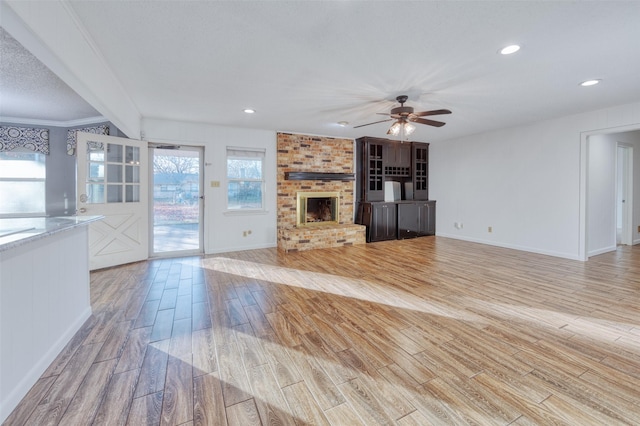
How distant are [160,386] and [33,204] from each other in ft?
18.0

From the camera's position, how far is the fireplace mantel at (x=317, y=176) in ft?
19.0

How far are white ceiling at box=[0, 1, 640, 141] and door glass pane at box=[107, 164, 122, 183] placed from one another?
3.41 ft

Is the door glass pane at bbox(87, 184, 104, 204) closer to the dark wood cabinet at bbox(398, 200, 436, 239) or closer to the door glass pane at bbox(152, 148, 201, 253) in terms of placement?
the door glass pane at bbox(152, 148, 201, 253)

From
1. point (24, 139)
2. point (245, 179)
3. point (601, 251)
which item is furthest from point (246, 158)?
point (601, 251)

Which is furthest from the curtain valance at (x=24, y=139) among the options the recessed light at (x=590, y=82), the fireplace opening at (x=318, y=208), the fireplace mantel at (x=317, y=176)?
the recessed light at (x=590, y=82)

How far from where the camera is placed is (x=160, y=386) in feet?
5.36

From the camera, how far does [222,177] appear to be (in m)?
5.31

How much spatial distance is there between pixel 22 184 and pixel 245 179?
12.5 feet

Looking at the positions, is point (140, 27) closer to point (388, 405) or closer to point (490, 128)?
point (388, 405)

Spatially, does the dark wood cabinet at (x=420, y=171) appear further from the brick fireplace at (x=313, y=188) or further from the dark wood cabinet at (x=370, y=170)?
the brick fireplace at (x=313, y=188)

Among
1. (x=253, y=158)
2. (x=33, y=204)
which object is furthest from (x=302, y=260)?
(x=33, y=204)

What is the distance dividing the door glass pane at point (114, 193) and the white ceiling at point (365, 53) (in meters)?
1.32

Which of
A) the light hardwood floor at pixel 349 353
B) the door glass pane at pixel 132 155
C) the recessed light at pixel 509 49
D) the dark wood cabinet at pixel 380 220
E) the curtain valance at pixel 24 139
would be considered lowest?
the light hardwood floor at pixel 349 353

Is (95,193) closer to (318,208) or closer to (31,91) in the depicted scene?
(31,91)
